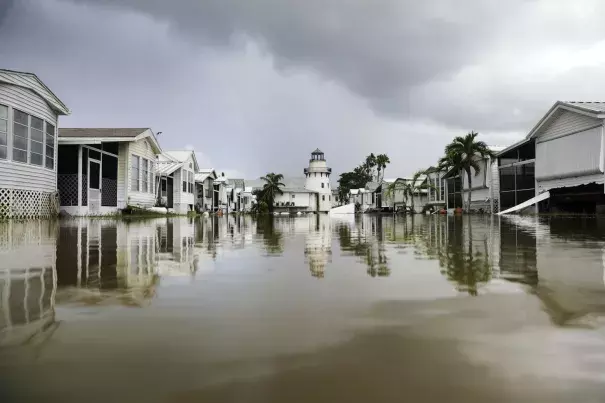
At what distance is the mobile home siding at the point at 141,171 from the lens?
1159 inches

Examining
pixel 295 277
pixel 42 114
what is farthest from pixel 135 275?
pixel 42 114

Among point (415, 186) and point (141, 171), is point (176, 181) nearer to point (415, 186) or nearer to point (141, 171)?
point (141, 171)

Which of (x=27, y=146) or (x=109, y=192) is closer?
(x=27, y=146)

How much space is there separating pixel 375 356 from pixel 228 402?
0.92m

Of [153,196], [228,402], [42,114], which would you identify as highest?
[42,114]

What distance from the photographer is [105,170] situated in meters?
30.2

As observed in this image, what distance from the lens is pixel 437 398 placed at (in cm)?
198

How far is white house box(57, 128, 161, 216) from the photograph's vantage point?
82.5ft

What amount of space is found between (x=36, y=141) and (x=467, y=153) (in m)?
38.2

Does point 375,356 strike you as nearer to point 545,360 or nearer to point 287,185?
point 545,360

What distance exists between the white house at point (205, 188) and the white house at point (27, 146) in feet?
83.8

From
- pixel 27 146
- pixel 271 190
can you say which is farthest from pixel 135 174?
pixel 271 190

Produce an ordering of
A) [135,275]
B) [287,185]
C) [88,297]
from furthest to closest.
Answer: [287,185]
[135,275]
[88,297]

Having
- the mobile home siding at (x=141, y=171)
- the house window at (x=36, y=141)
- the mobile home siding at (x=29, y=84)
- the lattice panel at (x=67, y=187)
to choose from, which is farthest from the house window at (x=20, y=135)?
the mobile home siding at (x=141, y=171)
